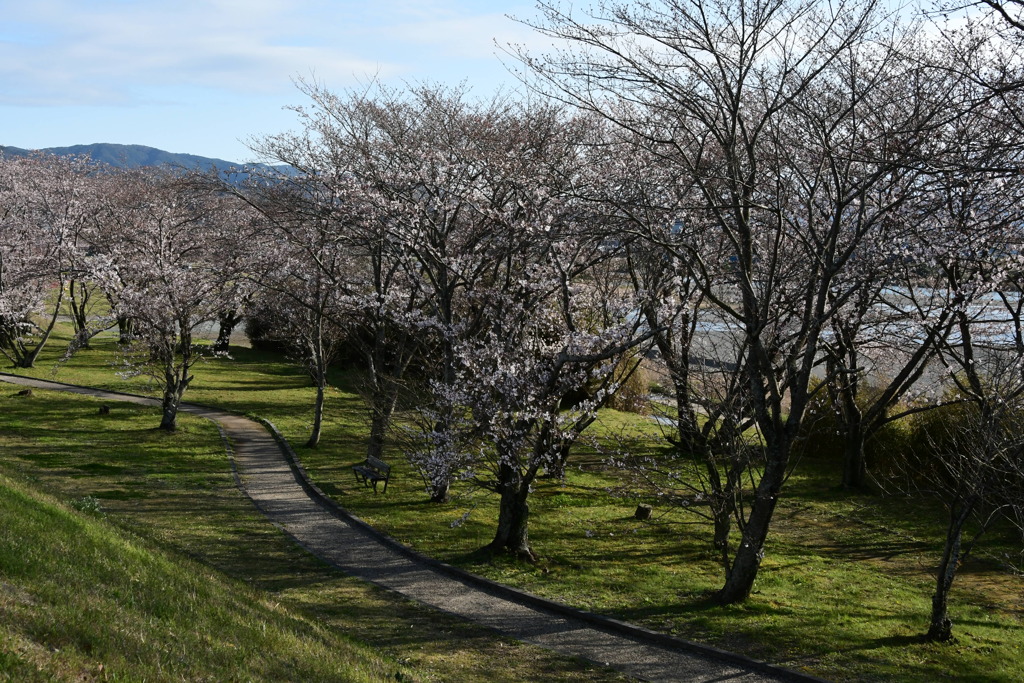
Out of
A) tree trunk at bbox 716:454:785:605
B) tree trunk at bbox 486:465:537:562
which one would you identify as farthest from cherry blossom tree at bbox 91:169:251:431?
tree trunk at bbox 716:454:785:605

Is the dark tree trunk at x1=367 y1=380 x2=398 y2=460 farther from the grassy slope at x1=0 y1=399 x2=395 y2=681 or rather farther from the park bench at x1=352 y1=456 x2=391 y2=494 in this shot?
the grassy slope at x1=0 y1=399 x2=395 y2=681

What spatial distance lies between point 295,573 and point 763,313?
24.5 ft

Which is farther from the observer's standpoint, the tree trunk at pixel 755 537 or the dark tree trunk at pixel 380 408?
the dark tree trunk at pixel 380 408

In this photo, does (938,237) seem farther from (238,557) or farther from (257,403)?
(257,403)

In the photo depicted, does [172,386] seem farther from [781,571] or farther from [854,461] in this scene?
[854,461]

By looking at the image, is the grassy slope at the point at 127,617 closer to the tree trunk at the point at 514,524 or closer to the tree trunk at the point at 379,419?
the tree trunk at the point at 514,524

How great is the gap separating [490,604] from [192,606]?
4.96 metres

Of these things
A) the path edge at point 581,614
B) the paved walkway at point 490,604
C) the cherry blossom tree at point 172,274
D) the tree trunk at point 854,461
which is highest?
the cherry blossom tree at point 172,274

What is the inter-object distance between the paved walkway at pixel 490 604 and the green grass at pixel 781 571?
0.36 m

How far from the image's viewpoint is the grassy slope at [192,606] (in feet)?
18.7

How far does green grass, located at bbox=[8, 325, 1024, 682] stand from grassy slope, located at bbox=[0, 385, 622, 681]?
7.17 ft

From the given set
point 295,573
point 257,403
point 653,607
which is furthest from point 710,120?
point 257,403

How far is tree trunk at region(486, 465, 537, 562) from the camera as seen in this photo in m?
13.4

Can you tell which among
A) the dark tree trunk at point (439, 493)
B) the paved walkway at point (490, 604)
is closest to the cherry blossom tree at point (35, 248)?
the paved walkway at point (490, 604)
